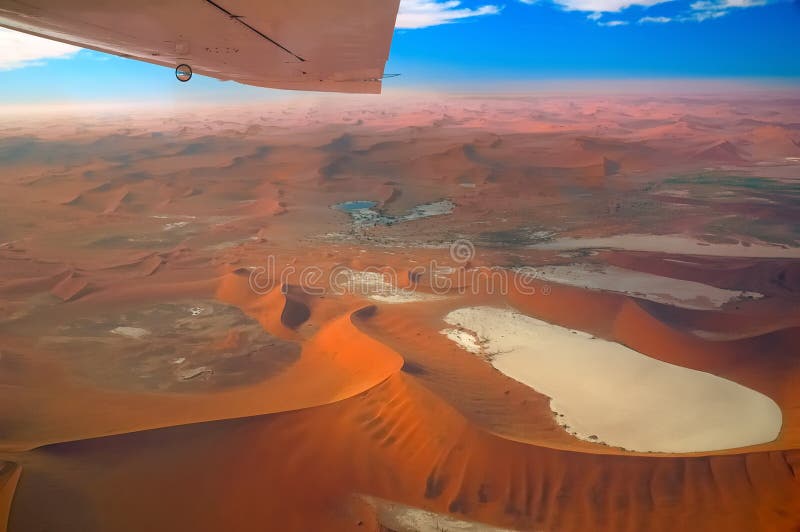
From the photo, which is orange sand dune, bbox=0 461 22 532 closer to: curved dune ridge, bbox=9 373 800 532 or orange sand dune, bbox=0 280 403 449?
curved dune ridge, bbox=9 373 800 532

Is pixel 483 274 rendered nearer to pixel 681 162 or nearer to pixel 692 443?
pixel 692 443

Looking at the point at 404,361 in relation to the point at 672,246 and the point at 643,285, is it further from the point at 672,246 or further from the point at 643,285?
the point at 672,246

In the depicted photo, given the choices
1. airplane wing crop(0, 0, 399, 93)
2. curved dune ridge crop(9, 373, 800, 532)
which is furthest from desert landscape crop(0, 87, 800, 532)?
airplane wing crop(0, 0, 399, 93)

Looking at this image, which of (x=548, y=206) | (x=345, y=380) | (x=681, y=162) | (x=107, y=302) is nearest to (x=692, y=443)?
(x=345, y=380)

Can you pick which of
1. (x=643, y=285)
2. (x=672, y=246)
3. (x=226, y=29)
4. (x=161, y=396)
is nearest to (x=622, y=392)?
(x=643, y=285)

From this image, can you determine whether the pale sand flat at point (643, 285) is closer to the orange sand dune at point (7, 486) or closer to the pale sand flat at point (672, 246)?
the pale sand flat at point (672, 246)

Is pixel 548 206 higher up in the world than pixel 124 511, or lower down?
higher up
